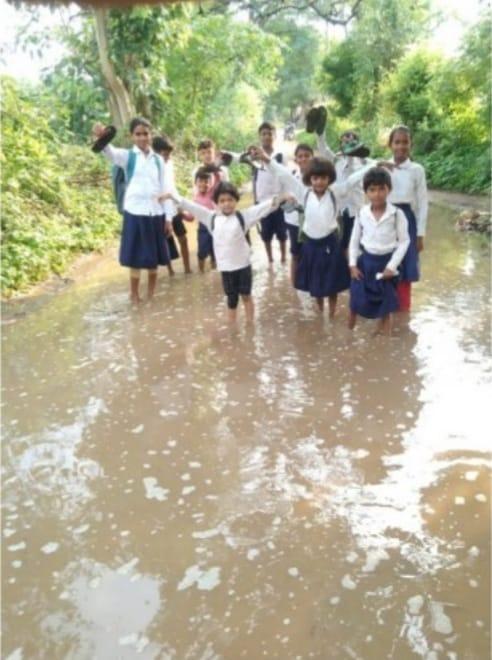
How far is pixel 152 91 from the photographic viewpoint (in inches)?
518

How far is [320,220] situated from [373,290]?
76cm

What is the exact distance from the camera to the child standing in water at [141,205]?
556 centimetres

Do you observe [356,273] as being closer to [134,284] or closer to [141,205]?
[141,205]

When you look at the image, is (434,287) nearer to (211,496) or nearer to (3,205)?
(211,496)

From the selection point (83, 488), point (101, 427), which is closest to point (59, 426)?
point (101, 427)

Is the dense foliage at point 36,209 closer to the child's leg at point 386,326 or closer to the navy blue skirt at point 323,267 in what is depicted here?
the navy blue skirt at point 323,267

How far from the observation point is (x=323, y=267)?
16.6ft

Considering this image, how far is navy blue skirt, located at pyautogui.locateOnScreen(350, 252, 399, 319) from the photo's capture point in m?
4.67

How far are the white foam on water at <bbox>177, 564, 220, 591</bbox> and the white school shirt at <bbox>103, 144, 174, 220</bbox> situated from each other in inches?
153

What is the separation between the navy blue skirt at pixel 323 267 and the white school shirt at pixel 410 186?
1.91ft

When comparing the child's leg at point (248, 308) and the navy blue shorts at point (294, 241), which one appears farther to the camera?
the navy blue shorts at point (294, 241)

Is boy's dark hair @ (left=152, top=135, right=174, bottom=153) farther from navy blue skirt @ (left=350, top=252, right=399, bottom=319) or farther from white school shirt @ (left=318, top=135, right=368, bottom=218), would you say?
navy blue skirt @ (left=350, top=252, right=399, bottom=319)

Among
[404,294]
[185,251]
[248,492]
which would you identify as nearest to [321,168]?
[404,294]

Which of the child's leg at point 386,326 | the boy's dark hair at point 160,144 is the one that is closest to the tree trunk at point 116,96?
the boy's dark hair at point 160,144
